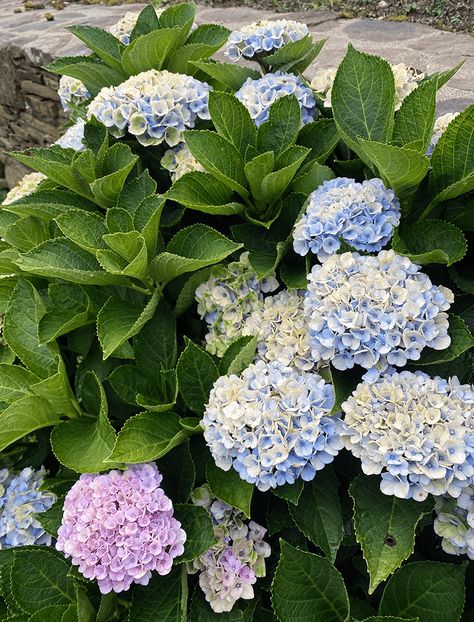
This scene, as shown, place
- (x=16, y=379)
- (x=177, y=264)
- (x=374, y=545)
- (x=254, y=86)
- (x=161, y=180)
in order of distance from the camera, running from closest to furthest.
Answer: (x=374, y=545) → (x=177, y=264) → (x=16, y=379) → (x=254, y=86) → (x=161, y=180)

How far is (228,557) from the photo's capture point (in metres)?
1.22

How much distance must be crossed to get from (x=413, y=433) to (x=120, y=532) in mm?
509

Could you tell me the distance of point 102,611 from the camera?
1192 mm

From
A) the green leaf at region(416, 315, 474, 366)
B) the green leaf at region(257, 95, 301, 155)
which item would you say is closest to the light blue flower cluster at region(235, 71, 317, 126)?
the green leaf at region(257, 95, 301, 155)

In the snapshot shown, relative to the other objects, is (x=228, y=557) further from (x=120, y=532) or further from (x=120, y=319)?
(x=120, y=319)

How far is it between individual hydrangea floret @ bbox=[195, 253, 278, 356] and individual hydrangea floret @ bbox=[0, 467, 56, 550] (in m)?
0.49

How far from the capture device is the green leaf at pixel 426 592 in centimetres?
110

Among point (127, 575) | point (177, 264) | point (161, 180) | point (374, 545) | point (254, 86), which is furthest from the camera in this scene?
point (161, 180)

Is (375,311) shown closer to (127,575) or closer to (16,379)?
(127,575)

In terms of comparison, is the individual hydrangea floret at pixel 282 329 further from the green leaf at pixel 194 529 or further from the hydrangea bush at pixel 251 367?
the green leaf at pixel 194 529

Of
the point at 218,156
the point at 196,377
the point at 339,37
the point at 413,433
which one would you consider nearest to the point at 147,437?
the point at 196,377

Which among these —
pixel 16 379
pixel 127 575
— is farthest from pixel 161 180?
pixel 127 575

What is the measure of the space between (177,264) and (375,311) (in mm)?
383

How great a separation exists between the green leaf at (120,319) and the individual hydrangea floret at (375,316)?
314 millimetres
